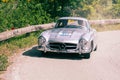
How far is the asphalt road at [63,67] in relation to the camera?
9.43 metres

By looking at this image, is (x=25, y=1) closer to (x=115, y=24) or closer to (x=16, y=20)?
(x=16, y=20)

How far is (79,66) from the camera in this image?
11016 mm

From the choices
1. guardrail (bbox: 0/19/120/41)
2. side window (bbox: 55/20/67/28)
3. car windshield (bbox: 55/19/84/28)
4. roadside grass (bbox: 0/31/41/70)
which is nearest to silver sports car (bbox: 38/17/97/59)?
car windshield (bbox: 55/19/84/28)

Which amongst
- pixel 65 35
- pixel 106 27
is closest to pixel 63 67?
pixel 65 35

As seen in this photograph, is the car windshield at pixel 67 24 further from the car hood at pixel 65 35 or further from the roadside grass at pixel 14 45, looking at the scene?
the roadside grass at pixel 14 45

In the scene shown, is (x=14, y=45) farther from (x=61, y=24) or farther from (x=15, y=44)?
(x=61, y=24)

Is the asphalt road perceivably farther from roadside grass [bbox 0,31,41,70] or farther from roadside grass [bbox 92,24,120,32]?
roadside grass [bbox 92,24,120,32]

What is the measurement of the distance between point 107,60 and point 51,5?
1100cm

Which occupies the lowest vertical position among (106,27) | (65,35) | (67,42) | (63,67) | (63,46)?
(106,27)

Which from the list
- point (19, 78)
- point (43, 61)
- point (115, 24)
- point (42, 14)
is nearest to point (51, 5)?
point (42, 14)

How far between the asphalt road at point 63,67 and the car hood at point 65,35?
0.76m

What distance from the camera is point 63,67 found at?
10.8m

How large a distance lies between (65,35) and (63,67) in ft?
6.35

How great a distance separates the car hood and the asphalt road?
758 millimetres
